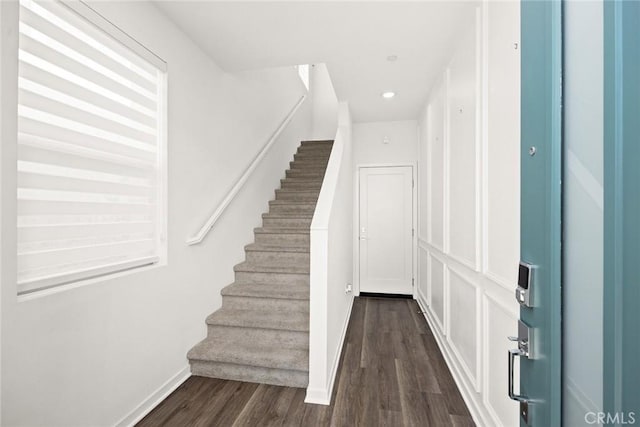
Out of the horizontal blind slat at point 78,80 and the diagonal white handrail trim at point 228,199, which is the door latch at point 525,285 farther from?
the diagonal white handrail trim at point 228,199

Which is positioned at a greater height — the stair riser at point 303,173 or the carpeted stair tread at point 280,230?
the stair riser at point 303,173

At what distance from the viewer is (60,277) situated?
1.29 metres

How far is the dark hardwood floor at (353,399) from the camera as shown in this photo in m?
1.66

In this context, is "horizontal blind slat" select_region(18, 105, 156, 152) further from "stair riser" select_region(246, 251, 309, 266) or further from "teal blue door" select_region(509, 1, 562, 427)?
"teal blue door" select_region(509, 1, 562, 427)

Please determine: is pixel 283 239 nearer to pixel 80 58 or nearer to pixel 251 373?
pixel 251 373

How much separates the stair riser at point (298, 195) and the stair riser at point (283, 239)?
0.78 m

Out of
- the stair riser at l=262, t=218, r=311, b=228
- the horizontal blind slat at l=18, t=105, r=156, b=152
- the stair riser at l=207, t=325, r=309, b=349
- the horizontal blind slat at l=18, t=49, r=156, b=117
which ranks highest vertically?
the horizontal blind slat at l=18, t=49, r=156, b=117

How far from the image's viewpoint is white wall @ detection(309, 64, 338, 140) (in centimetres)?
575

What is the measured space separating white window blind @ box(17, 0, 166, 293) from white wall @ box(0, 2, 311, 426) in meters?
0.08

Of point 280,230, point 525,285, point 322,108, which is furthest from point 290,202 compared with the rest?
point 525,285

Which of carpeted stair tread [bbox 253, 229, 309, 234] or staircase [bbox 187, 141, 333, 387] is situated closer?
staircase [bbox 187, 141, 333, 387]

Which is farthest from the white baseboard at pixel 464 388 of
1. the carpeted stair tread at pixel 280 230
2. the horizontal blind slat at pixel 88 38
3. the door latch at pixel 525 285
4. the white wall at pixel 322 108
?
the white wall at pixel 322 108

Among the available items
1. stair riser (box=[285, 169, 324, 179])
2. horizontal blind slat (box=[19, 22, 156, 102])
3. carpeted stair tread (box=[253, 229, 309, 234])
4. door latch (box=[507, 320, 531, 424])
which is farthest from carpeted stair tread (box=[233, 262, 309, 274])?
door latch (box=[507, 320, 531, 424])

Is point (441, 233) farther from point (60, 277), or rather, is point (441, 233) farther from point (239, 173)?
point (60, 277)
